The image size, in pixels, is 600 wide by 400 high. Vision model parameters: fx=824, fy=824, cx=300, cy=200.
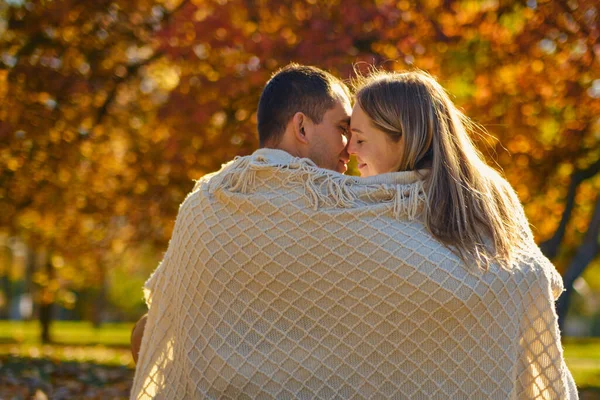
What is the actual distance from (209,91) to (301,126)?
3370mm

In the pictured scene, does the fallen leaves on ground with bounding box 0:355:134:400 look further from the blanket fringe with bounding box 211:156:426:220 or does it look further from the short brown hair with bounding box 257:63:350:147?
the blanket fringe with bounding box 211:156:426:220

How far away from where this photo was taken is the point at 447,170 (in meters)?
2.62

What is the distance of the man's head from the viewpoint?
10.2 ft

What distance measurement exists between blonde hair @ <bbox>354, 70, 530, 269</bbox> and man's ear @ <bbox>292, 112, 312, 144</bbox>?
12.4 inches

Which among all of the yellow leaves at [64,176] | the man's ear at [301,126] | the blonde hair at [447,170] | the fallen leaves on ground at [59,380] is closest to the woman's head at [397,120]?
the blonde hair at [447,170]

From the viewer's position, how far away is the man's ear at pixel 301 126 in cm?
309

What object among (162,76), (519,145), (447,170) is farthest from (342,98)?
(162,76)

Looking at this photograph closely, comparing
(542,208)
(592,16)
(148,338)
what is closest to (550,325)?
(148,338)

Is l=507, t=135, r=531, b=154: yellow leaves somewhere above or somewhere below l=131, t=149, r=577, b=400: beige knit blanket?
below

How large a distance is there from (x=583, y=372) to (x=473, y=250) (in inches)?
390

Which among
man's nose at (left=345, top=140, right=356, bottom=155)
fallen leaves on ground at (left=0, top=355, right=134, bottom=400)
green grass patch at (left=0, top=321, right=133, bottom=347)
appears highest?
man's nose at (left=345, top=140, right=356, bottom=155)

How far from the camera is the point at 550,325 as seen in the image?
8.82 ft

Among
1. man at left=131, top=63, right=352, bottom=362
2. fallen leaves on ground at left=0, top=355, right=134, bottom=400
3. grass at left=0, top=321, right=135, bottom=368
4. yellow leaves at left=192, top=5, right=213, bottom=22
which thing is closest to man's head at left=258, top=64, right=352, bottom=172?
man at left=131, top=63, right=352, bottom=362

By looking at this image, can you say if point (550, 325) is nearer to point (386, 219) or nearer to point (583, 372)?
point (386, 219)
